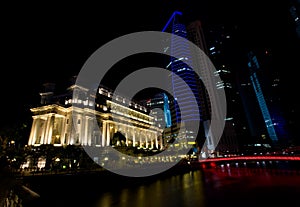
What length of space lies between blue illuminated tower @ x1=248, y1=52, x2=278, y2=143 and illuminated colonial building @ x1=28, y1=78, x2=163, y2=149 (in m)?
103

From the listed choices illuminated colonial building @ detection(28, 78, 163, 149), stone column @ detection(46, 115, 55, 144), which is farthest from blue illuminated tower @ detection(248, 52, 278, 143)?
stone column @ detection(46, 115, 55, 144)

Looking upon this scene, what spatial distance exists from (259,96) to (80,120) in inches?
5521

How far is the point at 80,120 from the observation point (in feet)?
209

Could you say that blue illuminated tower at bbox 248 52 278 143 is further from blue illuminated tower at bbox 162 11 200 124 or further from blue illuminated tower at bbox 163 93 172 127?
blue illuminated tower at bbox 163 93 172 127

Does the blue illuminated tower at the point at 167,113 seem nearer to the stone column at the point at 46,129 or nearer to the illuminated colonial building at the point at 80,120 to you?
the illuminated colonial building at the point at 80,120

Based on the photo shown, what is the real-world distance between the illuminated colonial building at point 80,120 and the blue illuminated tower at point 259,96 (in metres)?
103

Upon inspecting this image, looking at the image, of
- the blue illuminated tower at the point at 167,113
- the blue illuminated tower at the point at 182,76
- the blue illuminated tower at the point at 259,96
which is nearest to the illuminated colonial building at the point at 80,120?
the blue illuminated tower at the point at 182,76

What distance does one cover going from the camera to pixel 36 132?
59281 millimetres

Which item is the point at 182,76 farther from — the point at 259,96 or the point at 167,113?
the point at 259,96

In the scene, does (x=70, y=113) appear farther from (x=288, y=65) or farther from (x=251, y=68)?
(x=251, y=68)

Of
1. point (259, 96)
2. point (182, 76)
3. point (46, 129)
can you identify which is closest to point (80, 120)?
point (46, 129)

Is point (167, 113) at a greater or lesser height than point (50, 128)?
greater

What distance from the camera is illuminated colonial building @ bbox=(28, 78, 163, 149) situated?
59.7 m

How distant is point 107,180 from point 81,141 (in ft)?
105
